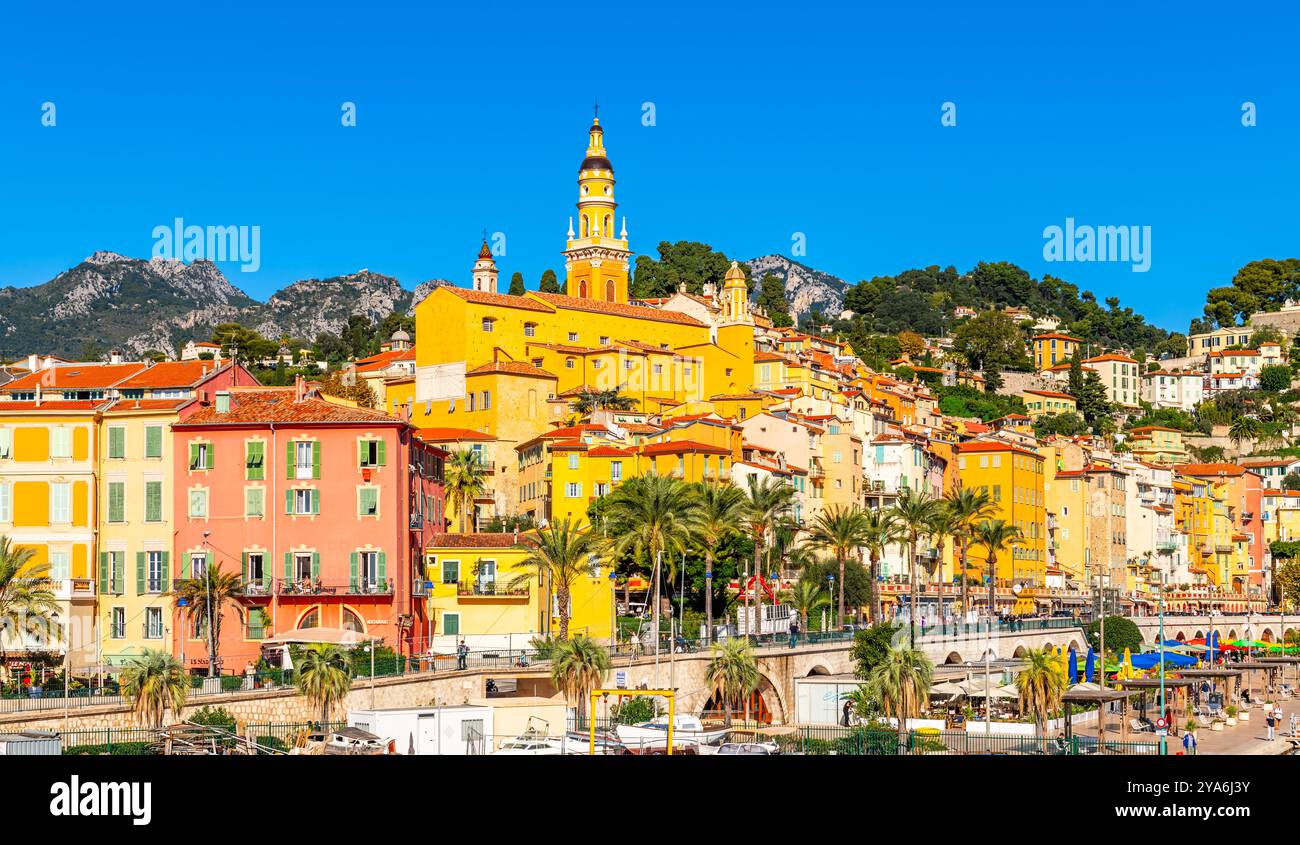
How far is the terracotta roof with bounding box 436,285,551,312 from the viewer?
117 meters

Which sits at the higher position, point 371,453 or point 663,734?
point 371,453

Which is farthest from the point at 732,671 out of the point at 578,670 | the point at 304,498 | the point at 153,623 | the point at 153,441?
the point at 153,441

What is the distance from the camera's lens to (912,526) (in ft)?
295

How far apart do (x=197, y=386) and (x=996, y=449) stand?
7487cm

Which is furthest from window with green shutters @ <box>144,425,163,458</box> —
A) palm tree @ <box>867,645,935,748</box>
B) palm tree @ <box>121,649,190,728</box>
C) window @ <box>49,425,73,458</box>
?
palm tree @ <box>867,645,935,748</box>

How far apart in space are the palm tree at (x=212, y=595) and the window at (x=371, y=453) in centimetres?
588

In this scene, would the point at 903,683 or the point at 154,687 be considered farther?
the point at 903,683

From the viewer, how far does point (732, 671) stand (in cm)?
6072

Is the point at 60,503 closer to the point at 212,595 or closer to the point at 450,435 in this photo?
the point at 212,595

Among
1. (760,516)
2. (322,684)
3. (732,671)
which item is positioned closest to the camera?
(322,684)

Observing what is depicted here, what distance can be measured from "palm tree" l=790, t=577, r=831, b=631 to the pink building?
25092 mm

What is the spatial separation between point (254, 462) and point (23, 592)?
949 cm

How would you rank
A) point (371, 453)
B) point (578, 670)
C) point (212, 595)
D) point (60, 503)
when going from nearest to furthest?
1. point (578, 670)
2. point (212, 595)
3. point (60, 503)
4. point (371, 453)

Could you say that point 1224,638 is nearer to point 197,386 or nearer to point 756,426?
point 756,426
